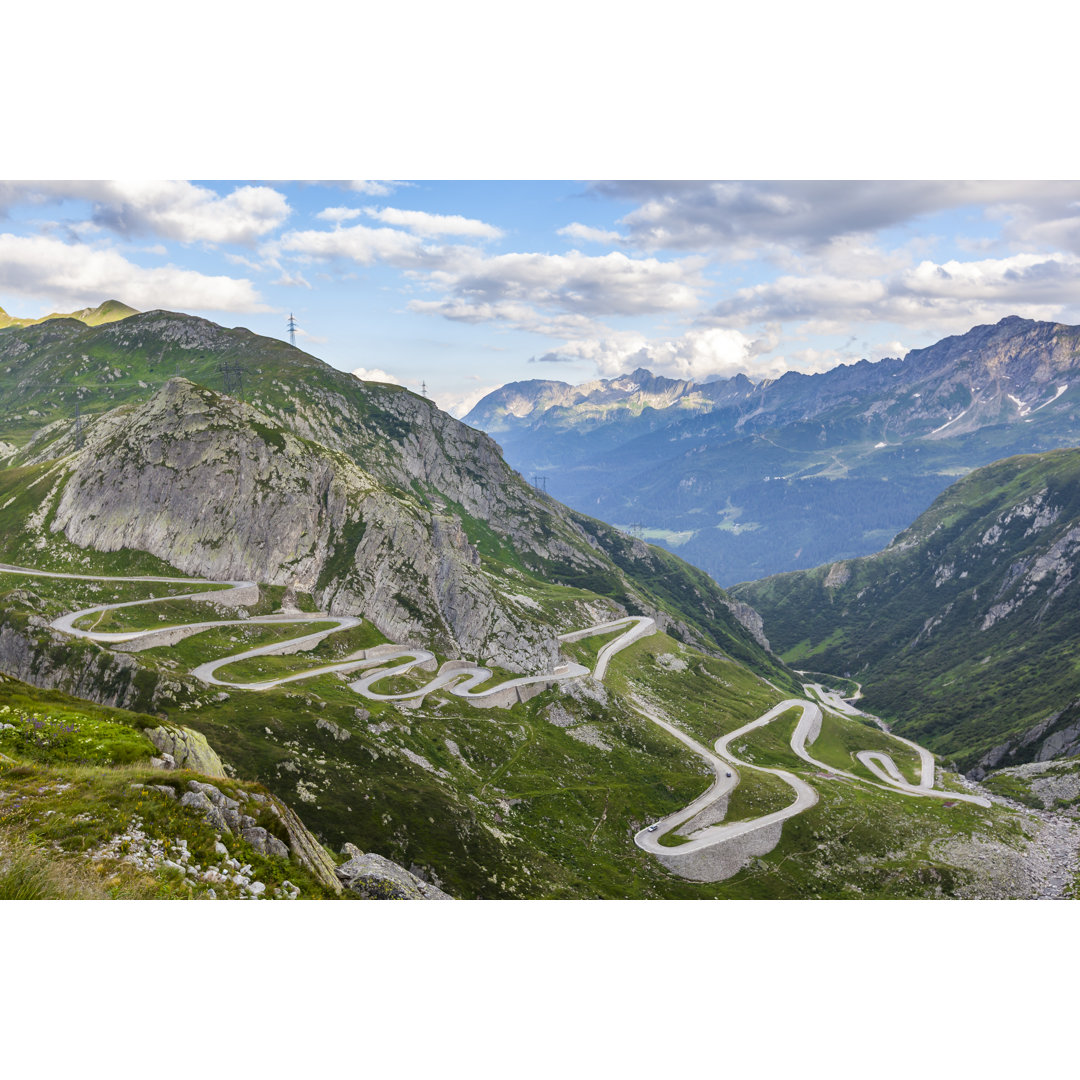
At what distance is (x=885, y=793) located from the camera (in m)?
166

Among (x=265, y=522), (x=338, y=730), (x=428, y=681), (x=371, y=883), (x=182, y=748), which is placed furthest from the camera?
(x=265, y=522)

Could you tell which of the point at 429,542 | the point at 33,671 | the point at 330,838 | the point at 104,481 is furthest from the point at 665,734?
the point at 104,481

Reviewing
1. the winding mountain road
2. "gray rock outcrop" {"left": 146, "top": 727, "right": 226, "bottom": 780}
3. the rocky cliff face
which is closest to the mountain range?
"gray rock outcrop" {"left": 146, "top": 727, "right": 226, "bottom": 780}

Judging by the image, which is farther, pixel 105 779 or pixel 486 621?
pixel 486 621

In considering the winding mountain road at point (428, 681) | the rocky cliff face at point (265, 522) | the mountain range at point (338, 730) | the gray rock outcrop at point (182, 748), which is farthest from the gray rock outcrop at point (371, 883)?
the rocky cliff face at point (265, 522)

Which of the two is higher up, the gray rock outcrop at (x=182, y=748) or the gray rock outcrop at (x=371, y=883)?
the gray rock outcrop at (x=182, y=748)

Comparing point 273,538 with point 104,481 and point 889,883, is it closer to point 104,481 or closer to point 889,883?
point 104,481

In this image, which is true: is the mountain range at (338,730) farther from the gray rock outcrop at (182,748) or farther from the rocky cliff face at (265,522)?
the rocky cliff face at (265,522)

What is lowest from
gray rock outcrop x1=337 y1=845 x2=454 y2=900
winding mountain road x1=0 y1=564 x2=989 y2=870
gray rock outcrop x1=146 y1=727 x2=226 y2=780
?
winding mountain road x1=0 y1=564 x2=989 y2=870

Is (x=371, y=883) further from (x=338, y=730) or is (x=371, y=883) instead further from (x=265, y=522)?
(x=265, y=522)

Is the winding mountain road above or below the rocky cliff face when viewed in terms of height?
below

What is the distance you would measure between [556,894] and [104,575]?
114081 millimetres

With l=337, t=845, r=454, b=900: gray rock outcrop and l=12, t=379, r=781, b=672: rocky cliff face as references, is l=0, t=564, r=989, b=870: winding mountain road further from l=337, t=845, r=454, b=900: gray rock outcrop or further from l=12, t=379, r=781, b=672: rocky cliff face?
l=337, t=845, r=454, b=900: gray rock outcrop

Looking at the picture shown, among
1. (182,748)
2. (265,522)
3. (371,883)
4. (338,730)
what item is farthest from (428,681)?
(371,883)
